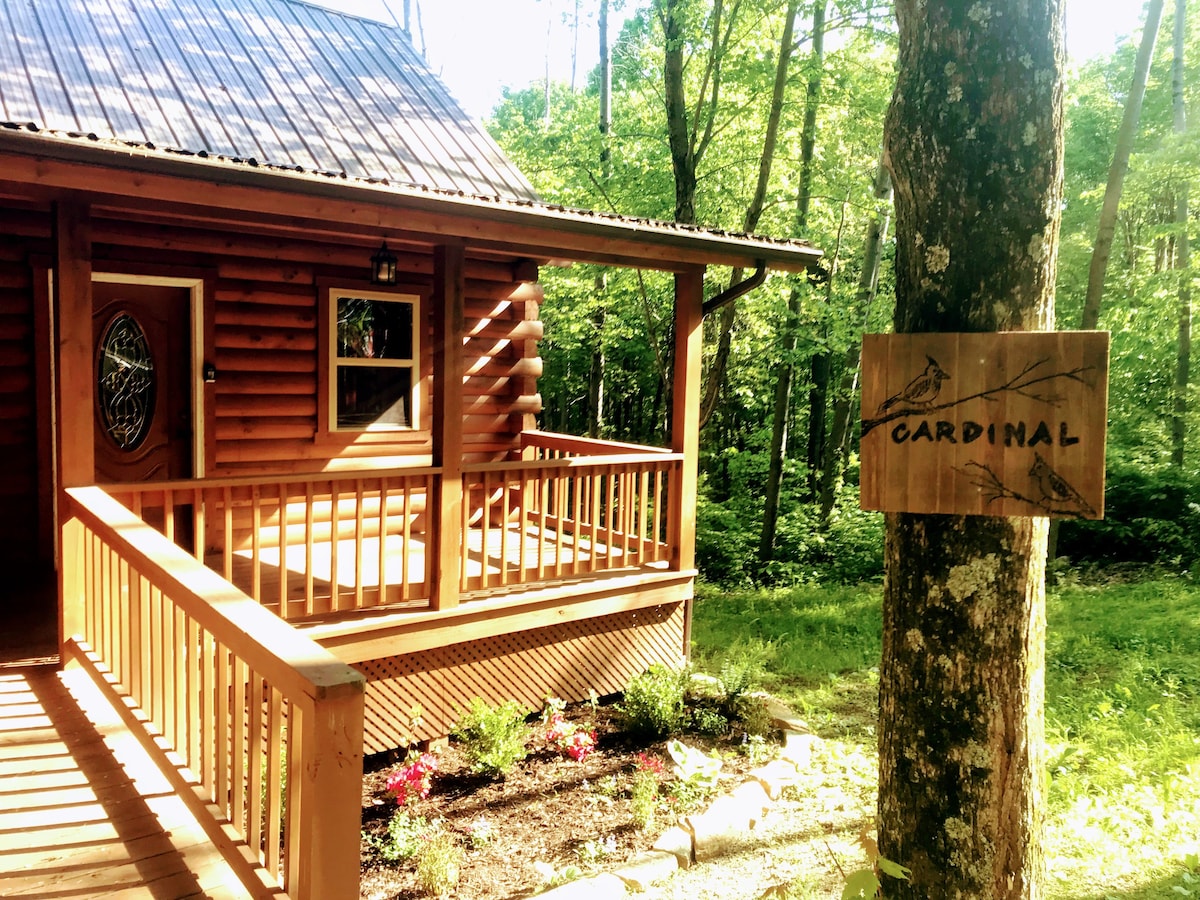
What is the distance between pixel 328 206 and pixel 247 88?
155 inches

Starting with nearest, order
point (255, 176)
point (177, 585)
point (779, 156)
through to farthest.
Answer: point (177, 585)
point (255, 176)
point (779, 156)

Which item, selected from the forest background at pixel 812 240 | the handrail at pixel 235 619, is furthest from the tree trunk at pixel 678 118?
the handrail at pixel 235 619

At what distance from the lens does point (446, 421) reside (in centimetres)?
617

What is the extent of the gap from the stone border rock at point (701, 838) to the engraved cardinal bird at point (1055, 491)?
3.25 m

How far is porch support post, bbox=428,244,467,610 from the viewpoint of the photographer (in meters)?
6.07

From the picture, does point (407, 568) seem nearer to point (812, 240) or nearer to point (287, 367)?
point (287, 367)

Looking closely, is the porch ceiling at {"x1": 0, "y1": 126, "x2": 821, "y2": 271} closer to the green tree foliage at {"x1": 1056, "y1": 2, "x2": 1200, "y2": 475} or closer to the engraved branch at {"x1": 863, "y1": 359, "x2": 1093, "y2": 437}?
the engraved branch at {"x1": 863, "y1": 359, "x2": 1093, "y2": 437}

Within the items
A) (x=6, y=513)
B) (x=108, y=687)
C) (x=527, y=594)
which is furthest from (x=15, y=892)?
(x=6, y=513)

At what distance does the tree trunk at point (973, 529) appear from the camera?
2391 millimetres

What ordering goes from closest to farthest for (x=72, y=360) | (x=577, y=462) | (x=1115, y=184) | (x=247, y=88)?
(x=72, y=360) < (x=577, y=462) < (x=247, y=88) < (x=1115, y=184)

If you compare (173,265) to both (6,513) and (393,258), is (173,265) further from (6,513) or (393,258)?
(6,513)

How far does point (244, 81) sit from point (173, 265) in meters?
2.25

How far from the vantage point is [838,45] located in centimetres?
1722

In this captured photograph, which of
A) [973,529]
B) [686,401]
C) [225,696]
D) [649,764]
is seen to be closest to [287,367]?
[686,401]
